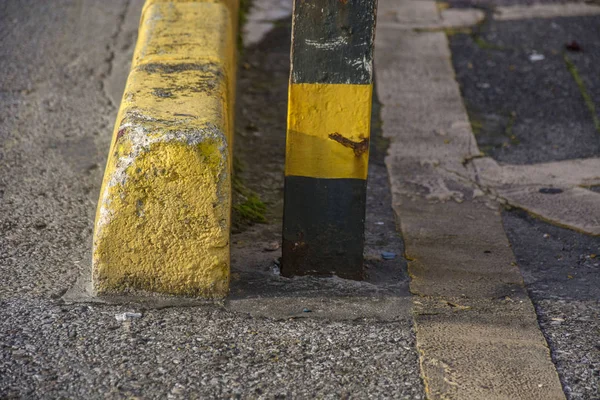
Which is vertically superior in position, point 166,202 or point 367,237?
point 166,202

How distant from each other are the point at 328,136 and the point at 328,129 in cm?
3

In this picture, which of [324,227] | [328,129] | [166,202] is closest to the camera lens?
[166,202]

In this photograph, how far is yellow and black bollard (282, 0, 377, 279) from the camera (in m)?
3.05

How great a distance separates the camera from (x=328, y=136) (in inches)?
125

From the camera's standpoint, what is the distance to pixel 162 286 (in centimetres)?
311

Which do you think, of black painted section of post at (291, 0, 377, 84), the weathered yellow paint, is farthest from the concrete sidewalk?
black painted section of post at (291, 0, 377, 84)

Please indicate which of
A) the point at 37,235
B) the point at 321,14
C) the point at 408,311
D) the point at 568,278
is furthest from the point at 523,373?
the point at 37,235

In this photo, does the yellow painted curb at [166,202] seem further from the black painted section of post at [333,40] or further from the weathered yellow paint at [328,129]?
the black painted section of post at [333,40]

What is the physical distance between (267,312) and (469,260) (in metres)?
1.04

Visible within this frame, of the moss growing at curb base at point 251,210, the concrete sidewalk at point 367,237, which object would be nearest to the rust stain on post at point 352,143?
the concrete sidewalk at point 367,237

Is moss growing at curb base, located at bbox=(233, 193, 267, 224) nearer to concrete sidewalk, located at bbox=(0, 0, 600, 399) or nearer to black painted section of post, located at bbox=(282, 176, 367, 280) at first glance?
concrete sidewalk, located at bbox=(0, 0, 600, 399)

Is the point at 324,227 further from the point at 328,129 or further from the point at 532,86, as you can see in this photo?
the point at 532,86

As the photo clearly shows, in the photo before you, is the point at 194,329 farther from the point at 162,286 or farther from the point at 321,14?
the point at 321,14

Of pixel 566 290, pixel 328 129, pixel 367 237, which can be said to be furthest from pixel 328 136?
pixel 566 290
